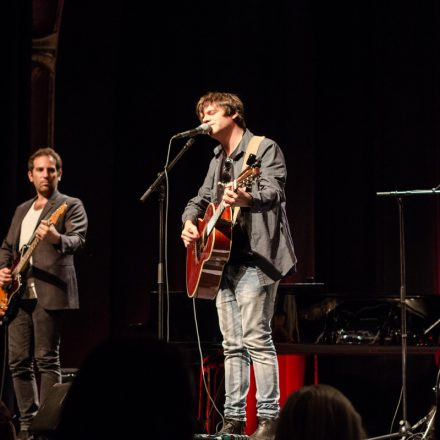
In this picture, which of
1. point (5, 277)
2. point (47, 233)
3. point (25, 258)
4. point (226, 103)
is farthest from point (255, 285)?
→ point (5, 277)

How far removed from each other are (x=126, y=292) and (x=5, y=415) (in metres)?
5.70

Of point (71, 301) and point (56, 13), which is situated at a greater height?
point (56, 13)

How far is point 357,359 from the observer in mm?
7074

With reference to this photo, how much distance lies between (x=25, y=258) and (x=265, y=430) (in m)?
1.94

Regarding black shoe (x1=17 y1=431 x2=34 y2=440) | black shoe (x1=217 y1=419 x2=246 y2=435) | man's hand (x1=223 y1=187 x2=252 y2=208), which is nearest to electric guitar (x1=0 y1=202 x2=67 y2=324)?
black shoe (x1=17 y1=431 x2=34 y2=440)

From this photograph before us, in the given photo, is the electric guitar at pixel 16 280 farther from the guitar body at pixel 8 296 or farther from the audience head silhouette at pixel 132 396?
the audience head silhouette at pixel 132 396

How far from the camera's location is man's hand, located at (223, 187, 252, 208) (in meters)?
3.84

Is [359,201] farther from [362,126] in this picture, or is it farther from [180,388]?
[180,388]

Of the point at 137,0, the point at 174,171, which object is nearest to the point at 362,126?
the point at 174,171

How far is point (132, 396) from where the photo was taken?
4.85ft

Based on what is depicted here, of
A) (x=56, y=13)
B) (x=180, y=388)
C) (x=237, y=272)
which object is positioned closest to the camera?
(x=180, y=388)

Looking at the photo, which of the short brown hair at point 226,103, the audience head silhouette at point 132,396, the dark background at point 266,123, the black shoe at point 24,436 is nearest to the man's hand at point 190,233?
the short brown hair at point 226,103

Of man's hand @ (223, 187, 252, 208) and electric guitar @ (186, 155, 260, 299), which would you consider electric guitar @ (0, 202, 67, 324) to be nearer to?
Result: electric guitar @ (186, 155, 260, 299)

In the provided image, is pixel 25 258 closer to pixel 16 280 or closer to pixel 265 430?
pixel 16 280
